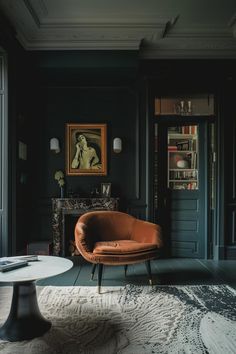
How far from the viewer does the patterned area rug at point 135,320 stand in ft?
6.97

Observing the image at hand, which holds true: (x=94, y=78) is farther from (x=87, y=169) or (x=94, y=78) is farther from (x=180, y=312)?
(x=180, y=312)

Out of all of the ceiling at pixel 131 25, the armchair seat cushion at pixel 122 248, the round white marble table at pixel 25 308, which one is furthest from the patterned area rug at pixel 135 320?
the ceiling at pixel 131 25

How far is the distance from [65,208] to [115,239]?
1113 mm

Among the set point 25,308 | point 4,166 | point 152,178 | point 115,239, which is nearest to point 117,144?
point 152,178

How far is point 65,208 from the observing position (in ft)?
15.4

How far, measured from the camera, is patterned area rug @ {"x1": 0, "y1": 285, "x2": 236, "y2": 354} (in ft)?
6.97

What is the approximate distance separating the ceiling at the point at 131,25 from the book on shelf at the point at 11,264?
2.65 meters

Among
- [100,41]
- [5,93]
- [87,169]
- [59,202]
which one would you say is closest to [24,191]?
[59,202]

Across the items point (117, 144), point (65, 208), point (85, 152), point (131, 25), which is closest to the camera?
point (131, 25)

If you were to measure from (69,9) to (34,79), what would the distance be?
4.21 ft

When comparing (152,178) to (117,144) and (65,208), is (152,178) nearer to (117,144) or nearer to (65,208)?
(117,144)

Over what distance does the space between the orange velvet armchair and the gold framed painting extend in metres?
1.12

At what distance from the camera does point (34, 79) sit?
479cm

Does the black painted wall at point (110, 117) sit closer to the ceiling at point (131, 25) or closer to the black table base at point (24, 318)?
the ceiling at point (131, 25)
